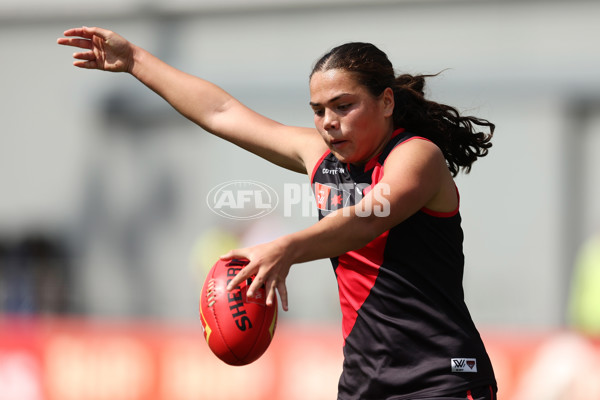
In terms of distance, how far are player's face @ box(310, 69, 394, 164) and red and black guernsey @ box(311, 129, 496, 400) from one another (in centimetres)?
9

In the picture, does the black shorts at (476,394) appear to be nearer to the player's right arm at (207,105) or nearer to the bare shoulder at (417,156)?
the bare shoulder at (417,156)

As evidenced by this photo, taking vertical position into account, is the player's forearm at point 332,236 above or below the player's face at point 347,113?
below

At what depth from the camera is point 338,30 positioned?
1327cm

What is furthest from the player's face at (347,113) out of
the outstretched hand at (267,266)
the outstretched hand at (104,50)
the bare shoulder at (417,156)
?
the outstretched hand at (104,50)

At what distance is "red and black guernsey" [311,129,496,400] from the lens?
3.55 metres

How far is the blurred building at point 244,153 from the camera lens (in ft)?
39.3

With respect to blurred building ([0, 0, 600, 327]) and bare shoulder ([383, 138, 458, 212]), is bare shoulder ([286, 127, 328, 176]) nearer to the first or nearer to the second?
bare shoulder ([383, 138, 458, 212])

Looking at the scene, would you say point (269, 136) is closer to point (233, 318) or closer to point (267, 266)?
point (233, 318)

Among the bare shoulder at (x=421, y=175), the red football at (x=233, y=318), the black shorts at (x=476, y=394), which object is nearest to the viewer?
the bare shoulder at (x=421, y=175)

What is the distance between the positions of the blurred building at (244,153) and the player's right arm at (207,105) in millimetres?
5671

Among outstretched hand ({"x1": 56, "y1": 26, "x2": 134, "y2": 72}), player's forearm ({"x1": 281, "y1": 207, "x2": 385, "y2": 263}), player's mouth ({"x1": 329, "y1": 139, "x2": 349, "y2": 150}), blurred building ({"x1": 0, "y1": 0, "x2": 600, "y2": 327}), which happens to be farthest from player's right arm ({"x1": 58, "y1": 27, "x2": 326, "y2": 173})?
blurred building ({"x1": 0, "y1": 0, "x2": 600, "y2": 327})

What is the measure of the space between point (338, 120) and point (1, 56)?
41.7 ft

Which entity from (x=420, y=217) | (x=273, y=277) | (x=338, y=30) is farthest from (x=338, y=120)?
(x=338, y=30)

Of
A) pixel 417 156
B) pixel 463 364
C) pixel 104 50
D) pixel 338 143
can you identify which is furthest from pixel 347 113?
pixel 104 50
